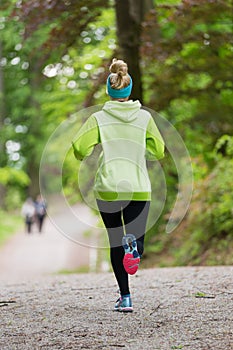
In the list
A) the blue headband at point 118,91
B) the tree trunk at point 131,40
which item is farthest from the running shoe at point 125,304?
the tree trunk at point 131,40

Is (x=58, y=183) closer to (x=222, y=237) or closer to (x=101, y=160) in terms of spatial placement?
(x=101, y=160)

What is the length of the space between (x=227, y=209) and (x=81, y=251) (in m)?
16.9

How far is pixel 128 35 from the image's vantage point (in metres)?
14.2

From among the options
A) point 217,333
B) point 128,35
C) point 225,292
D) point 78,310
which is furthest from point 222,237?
point 217,333

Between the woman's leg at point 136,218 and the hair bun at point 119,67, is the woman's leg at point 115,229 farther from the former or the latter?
the hair bun at point 119,67

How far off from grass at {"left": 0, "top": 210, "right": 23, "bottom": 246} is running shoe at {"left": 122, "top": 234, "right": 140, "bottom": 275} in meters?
25.5

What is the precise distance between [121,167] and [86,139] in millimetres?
357

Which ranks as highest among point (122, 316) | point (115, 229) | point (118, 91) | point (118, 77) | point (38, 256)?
point (118, 77)

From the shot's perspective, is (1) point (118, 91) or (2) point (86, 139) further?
(1) point (118, 91)

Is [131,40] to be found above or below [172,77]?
above

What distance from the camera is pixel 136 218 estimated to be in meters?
6.18

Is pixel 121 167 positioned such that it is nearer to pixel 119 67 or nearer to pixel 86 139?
pixel 86 139

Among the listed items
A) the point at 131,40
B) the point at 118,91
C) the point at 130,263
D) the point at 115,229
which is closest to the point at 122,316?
the point at 130,263

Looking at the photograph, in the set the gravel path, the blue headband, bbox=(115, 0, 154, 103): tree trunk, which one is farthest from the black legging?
bbox=(115, 0, 154, 103): tree trunk
